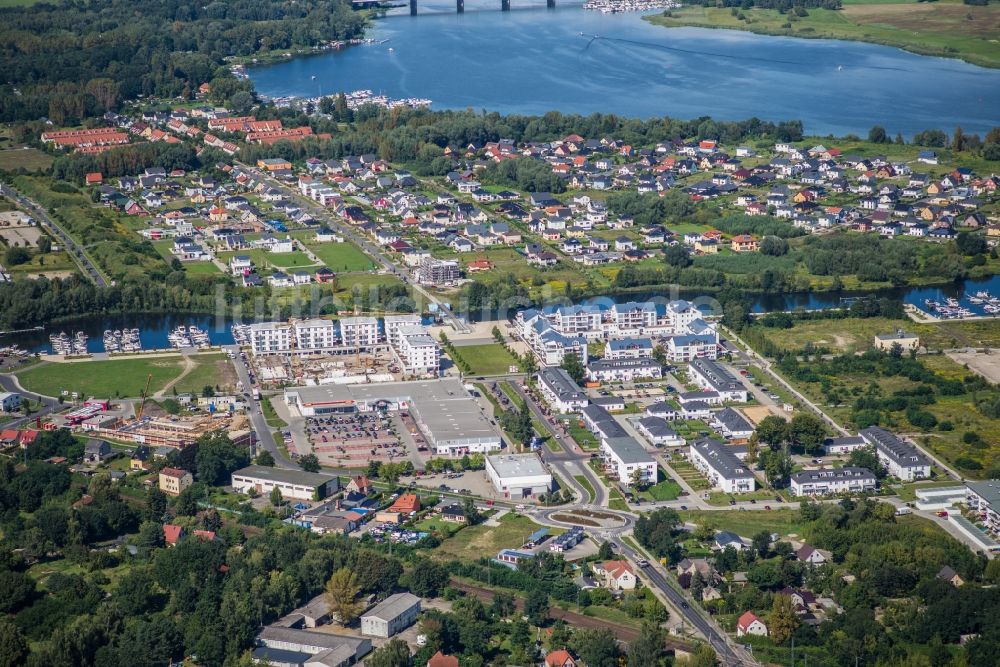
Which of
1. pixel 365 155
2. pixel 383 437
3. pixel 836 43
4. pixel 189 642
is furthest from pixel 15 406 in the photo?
pixel 836 43

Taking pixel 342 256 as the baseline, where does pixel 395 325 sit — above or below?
above

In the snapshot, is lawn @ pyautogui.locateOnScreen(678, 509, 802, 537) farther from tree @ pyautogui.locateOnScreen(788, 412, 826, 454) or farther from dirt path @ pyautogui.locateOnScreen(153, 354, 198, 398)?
dirt path @ pyautogui.locateOnScreen(153, 354, 198, 398)

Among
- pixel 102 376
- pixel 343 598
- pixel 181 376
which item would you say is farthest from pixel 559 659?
pixel 102 376

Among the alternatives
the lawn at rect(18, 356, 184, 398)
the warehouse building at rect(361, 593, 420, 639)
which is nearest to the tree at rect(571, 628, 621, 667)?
the warehouse building at rect(361, 593, 420, 639)

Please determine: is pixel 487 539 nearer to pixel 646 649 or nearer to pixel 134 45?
pixel 646 649

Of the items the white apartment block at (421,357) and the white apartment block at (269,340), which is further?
the white apartment block at (269,340)

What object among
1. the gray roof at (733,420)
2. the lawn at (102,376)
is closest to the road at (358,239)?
the lawn at (102,376)

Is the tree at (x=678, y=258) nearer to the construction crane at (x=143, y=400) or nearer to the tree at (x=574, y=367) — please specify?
the tree at (x=574, y=367)
